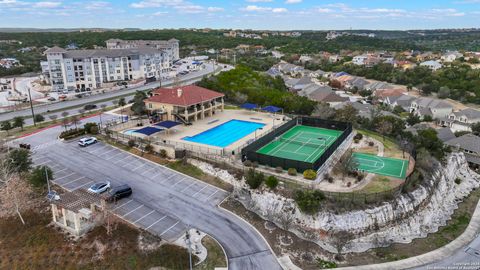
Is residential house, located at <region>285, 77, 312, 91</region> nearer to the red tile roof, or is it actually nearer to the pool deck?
the pool deck

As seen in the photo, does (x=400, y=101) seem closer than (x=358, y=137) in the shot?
No

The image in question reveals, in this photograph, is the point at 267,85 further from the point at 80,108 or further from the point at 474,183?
the point at 474,183

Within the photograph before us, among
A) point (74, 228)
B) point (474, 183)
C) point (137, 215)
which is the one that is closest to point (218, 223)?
→ point (137, 215)

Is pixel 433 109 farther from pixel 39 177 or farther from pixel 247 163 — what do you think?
pixel 39 177

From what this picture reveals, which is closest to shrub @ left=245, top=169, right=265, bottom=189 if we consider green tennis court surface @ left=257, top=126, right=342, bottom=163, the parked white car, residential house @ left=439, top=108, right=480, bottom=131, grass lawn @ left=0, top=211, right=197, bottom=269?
green tennis court surface @ left=257, top=126, right=342, bottom=163

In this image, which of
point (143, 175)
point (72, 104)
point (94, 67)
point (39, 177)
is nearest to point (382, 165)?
point (143, 175)

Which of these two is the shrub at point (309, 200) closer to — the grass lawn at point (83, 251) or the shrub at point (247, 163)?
the shrub at point (247, 163)
